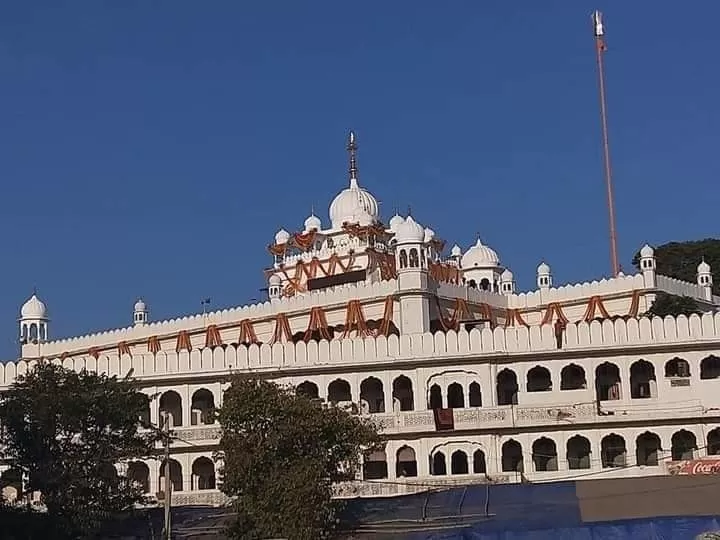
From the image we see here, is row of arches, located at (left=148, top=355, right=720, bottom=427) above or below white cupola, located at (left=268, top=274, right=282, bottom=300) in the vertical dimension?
below

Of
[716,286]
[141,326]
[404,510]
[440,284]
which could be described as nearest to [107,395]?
[404,510]

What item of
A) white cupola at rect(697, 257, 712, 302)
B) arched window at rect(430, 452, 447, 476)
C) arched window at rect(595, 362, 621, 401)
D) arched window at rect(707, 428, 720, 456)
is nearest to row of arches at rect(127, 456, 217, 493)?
arched window at rect(430, 452, 447, 476)

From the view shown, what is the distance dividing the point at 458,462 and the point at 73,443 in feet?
50.7

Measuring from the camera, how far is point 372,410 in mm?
45031

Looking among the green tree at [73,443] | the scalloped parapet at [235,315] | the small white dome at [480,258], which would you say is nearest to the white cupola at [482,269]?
the small white dome at [480,258]

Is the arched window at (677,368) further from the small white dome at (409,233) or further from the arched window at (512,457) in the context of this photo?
the small white dome at (409,233)

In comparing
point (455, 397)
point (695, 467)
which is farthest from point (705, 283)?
point (695, 467)

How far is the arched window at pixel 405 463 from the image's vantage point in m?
42.7

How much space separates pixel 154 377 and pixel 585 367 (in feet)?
50.2

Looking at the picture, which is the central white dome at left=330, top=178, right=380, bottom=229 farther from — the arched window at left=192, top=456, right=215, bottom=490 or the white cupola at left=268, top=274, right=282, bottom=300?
the arched window at left=192, top=456, right=215, bottom=490

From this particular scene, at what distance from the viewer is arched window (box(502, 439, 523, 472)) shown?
139 feet

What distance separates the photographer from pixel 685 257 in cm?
7519

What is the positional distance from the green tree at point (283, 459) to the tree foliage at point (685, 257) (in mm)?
43029

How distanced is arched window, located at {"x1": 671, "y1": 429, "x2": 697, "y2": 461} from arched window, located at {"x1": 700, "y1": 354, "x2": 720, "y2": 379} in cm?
222
